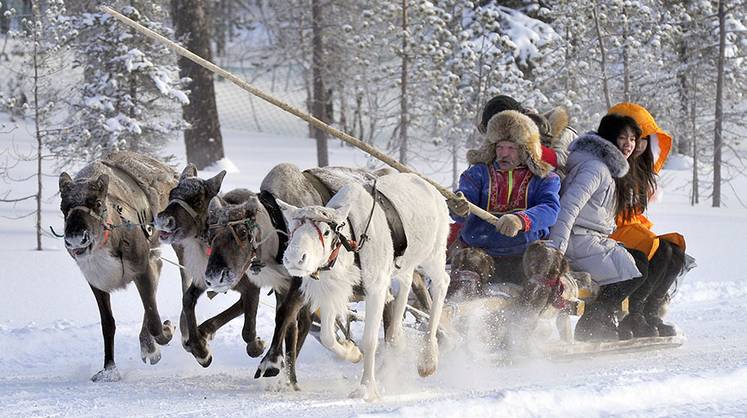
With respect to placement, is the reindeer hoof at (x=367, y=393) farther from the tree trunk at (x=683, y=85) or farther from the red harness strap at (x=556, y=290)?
the tree trunk at (x=683, y=85)

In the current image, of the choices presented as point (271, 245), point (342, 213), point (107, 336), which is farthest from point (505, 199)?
point (107, 336)

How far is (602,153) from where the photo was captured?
27.6 feet

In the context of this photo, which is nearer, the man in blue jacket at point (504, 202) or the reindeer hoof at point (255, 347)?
the reindeer hoof at point (255, 347)

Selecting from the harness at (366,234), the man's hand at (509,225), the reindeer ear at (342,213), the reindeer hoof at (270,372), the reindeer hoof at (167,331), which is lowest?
the reindeer hoof at (167,331)

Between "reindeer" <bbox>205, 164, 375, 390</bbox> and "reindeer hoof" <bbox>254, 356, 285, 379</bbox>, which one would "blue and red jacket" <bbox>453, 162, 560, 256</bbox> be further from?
"reindeer hoof" <bbox>254, 356, 285, 379</bbox>

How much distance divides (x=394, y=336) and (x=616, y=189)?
2.40 meters

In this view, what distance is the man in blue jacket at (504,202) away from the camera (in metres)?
7.96

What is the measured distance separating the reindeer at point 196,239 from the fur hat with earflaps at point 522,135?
2.14m

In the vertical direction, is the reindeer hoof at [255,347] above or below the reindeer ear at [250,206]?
below

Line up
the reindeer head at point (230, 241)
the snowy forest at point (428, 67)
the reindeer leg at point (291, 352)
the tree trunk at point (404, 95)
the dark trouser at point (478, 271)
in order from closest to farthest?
the reindeer head at point (230, 241), the reindeer leg at point (291, 352), the dark trouser at point (478, 271), the snowy forest at point (428, 67), the tree trunk at point (404, 95)

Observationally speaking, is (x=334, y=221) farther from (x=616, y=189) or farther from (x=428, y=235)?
(x=616, y=189)

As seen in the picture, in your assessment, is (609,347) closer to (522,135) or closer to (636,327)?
(636,327)

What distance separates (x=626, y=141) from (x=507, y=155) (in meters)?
1.08

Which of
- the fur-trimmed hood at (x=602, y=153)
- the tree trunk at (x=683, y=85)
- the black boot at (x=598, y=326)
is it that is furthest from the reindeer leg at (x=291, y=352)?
the tree trunk at (x=683, y=85)
